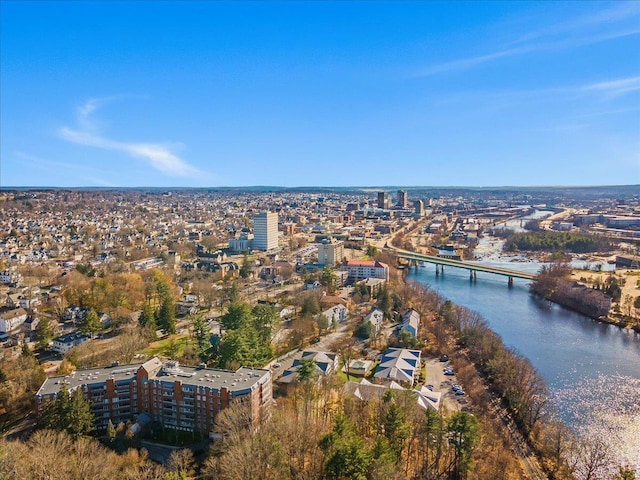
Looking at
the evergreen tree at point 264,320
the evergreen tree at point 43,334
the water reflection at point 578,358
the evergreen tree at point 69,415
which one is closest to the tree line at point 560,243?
the water reflection at point 578,358

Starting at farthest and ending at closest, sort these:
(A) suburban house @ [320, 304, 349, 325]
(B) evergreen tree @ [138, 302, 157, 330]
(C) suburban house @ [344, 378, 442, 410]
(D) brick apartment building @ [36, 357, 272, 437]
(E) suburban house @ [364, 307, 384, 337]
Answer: (A) suburban house @ [320, 304, 349, 325]
(E) suburban house @ [364, 307, 384, 337]
(B) evergreen tree @ [138, 302, 157, 330]
(C) suburban house @ [344, 378, 442, 410]
(D) brick apartment building @ [36, 357, 272, 437]

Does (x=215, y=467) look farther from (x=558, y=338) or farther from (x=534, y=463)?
(x=558, y=338)

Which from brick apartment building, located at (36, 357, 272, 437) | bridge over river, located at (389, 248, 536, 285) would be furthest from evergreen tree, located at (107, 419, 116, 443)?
bridge over river, located at (389, 248, 536, 285)

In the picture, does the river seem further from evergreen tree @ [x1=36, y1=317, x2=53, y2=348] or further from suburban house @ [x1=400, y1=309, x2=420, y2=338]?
evergreen tree @ [x1=36, y1=317, x2=53, y2=348]

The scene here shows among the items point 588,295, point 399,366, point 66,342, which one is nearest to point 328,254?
point 588,295

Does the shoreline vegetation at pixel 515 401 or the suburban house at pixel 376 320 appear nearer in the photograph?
the shoreline vegetation at pixel 515 401

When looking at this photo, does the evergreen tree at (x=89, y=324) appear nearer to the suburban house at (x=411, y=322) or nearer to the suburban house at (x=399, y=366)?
the suburban house at (x=399, y=366)
